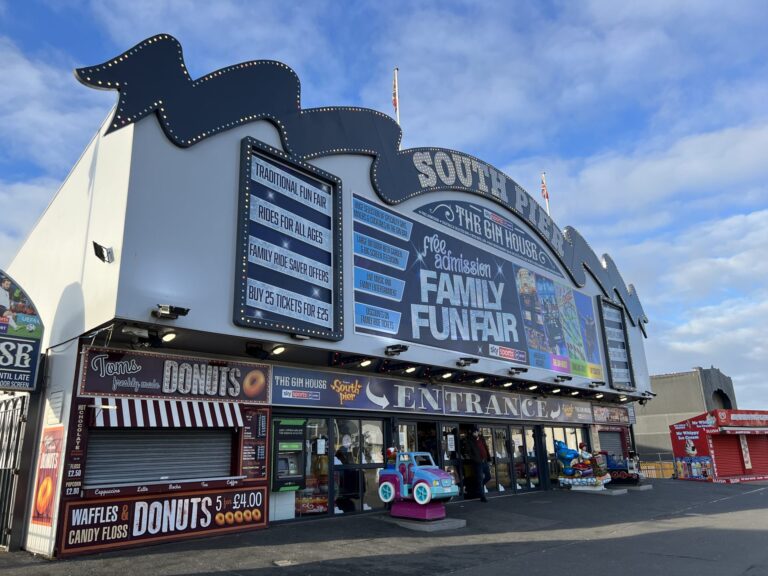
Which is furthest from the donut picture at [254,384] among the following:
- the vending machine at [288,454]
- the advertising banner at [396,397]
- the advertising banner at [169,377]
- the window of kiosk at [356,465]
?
the window of kiosk at [356,465]

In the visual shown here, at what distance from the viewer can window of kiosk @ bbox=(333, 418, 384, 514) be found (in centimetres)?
1401

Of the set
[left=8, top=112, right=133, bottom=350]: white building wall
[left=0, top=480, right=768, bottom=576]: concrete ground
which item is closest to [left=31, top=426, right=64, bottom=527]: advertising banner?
[left=0, top=480, right=768, bottom=576]: concrete ground

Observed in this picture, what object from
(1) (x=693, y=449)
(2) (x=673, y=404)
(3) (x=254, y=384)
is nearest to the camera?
(3) (x=254, y=384)

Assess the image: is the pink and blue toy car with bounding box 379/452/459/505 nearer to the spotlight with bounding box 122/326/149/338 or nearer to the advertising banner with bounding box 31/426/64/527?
the spotlight with bounding box 122/326/149/338

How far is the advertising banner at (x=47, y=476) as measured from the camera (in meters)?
9.62

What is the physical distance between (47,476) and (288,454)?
4787mm

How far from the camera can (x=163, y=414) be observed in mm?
10664

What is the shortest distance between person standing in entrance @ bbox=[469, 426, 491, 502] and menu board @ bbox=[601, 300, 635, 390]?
10.0m

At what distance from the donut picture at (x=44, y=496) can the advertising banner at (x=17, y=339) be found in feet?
5.97

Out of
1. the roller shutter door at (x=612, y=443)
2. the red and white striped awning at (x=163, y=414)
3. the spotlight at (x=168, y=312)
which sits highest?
the spotlight at (x=168, y=312)

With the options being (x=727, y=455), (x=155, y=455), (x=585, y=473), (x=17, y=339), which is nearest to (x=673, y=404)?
(x=727, y=455)

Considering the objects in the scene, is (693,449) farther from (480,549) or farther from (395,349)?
(480,549)

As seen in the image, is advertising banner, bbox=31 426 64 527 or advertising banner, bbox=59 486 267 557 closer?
advertising banner, bbox=59 486 267 557

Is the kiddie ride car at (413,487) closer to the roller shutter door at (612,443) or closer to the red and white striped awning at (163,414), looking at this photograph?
the red and white striped awning at (163,414)
